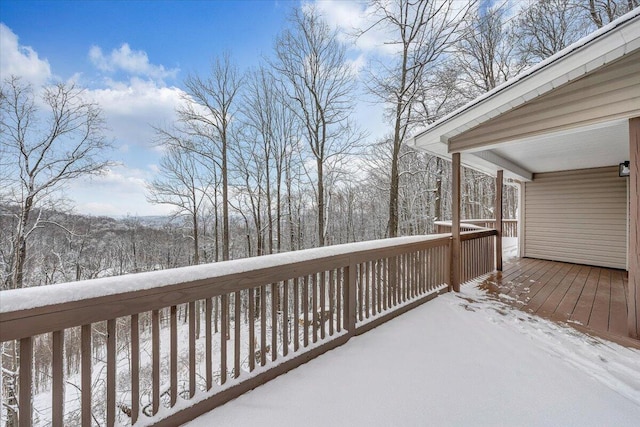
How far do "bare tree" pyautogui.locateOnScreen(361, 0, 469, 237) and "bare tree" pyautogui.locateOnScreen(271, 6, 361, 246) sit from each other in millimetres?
2254

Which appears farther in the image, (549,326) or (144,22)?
(144,22)

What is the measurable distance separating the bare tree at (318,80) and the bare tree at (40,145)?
758 cm

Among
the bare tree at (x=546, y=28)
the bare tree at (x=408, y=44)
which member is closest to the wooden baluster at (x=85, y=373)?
the bare tree at (x=408, y=44)

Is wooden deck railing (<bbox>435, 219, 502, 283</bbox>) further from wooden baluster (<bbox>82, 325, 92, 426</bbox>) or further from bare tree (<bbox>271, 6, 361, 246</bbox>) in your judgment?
bare tree (<bbox>271, 6, 361, 246</bbox>)

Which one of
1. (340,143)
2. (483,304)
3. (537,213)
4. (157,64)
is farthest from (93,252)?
(537,213)

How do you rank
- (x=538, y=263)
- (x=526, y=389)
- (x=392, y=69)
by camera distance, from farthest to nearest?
(x=392, y=69) < (x=538, y=263) < (x=526, y=389)

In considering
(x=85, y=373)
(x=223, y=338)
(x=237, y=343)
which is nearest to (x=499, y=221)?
(x=237, y=343)

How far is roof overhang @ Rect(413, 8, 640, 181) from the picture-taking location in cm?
287

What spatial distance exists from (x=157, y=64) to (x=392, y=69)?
11.9 meters

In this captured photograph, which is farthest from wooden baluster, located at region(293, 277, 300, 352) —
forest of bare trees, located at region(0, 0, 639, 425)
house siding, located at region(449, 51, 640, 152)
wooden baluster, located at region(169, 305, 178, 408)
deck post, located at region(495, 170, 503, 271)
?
deck post, located at region(495, 170, 503, 271)

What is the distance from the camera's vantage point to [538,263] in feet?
22.4

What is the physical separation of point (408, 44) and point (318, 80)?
3945mm

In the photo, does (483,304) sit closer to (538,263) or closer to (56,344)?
(538,263)

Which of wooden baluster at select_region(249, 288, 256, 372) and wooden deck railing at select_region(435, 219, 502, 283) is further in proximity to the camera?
wooden deck railing at select_region(435, 219, 502, 283)
